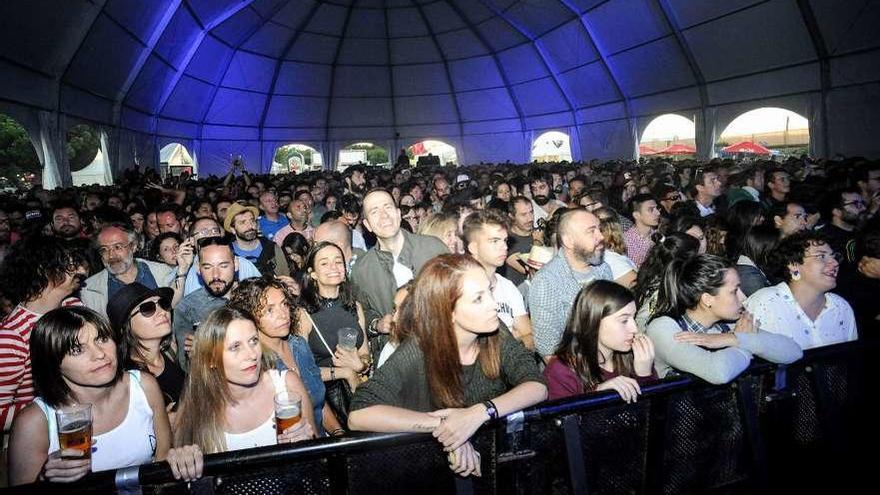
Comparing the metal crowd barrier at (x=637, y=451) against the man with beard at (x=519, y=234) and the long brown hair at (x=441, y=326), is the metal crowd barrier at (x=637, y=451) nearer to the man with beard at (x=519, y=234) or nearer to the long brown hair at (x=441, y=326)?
the long brown hair at (x=441, y=326)

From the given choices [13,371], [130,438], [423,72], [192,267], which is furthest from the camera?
[423,72]

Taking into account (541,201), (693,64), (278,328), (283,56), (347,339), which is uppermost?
(283,56)

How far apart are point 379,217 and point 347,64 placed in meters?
25.0

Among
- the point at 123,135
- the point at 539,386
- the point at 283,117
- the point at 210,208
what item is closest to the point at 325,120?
the point at 283,117

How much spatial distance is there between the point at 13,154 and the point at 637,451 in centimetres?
4639

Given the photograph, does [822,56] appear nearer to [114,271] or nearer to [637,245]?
[637,245]

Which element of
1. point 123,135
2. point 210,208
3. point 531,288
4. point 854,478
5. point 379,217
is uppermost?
point 123,135

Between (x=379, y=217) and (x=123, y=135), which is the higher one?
(x=123, y=135)

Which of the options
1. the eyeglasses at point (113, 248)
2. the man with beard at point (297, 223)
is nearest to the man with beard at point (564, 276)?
the eyeglasses at point (113, 248)

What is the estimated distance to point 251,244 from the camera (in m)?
5.01

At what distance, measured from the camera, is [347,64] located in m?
26.6

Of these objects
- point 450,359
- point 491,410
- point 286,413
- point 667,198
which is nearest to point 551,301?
point 450,359

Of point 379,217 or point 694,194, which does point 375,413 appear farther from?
point 694,194

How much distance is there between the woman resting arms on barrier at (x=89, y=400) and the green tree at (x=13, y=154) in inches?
1666
